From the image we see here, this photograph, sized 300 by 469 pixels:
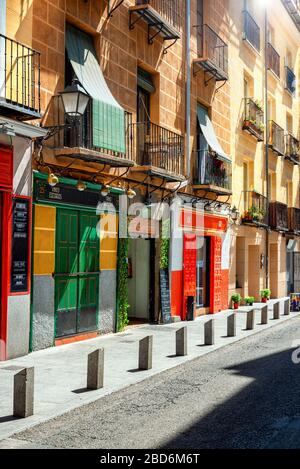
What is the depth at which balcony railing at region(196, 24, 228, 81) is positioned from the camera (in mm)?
19812

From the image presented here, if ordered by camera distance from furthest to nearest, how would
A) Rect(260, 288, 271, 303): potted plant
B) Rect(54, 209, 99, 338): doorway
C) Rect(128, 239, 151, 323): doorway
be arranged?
Rect(260, 288, 271, 303): potted plant < Rect(128, 239, 151, 323): doorway < Rect(54, 209, 99, 338): doorway

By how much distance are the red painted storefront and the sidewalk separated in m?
2.04

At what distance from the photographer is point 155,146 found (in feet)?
53.9

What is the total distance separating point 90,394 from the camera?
8.54 meters

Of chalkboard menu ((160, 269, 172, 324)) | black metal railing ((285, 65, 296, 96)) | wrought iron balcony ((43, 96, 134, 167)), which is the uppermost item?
black metal railing ((285, 65, 296, 96))

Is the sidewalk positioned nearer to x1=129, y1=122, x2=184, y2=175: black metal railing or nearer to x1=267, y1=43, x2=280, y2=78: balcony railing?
x1=129, y1=122, x2=184, y2=175: black metal railing

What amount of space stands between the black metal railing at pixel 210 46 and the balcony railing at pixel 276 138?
6.27m

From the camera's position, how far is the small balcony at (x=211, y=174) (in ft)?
63.3

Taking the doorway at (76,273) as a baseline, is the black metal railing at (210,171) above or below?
above

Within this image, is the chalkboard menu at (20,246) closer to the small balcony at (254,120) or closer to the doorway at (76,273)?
the doorway at (76,273)

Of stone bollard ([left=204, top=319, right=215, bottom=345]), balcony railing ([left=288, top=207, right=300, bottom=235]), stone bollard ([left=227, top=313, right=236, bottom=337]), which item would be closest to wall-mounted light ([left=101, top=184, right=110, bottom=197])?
stone bollard ([left=204, top=319, right=215, bottom=345])

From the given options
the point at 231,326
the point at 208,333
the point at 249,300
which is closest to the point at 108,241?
the point at 208,333

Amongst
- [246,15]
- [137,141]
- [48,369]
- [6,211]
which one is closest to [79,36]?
[137,141]

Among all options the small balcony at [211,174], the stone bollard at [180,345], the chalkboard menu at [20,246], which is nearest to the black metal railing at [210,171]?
the small balcony at [211,174]
